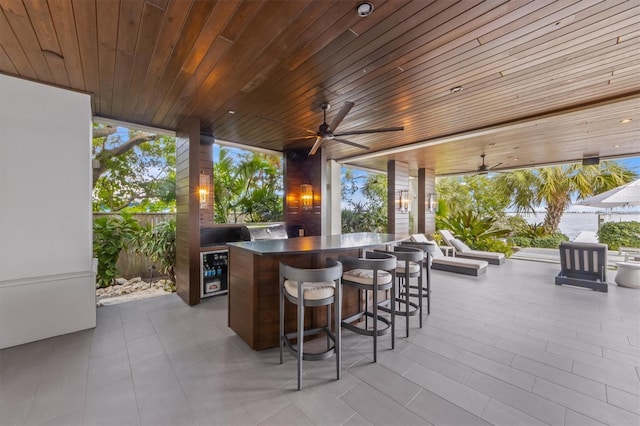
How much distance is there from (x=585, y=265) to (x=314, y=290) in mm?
5475

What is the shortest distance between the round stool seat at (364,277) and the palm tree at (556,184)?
963cm

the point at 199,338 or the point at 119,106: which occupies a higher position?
the point at 119,106

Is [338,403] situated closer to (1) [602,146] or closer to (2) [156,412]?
(2) [156,412]

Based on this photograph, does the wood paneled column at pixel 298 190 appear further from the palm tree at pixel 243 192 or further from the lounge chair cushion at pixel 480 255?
the lounge chair cushion at pixel 480 255

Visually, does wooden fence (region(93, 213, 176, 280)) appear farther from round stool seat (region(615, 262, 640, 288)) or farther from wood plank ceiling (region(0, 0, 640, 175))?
round stool seat (region(615, 262, 640, 288))

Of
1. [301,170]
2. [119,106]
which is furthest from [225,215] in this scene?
[119,106]

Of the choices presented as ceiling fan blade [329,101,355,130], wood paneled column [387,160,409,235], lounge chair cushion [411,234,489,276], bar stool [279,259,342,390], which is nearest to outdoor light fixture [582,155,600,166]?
lounge chair cushion [411,234,489,276]

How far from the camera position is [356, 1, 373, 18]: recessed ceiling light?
5.77 ft

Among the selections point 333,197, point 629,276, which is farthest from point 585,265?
point 333,197

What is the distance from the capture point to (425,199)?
26.6ft

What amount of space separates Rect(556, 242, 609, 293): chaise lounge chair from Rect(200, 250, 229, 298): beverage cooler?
6.05 meters

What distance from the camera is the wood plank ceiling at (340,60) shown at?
187 cm

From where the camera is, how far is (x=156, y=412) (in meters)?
1.77

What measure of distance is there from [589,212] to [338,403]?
12.0m
